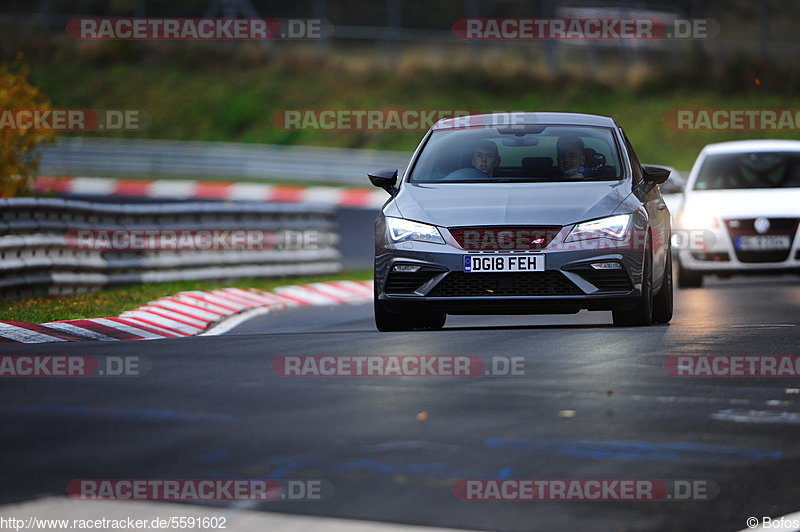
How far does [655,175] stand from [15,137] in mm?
9538

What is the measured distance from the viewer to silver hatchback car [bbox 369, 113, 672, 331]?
1080 centimetres

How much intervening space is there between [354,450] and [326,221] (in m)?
14.9

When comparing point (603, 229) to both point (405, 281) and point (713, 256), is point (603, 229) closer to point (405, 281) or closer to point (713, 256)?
point (405, 281)

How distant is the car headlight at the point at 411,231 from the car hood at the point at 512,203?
46 millimetres

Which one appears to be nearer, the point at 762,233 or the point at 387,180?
the point at 387,180

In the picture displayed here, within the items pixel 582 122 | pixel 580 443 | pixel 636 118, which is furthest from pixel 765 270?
pixel 636 118

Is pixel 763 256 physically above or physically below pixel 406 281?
below

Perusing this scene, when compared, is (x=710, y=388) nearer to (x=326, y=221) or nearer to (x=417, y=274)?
(x=417, y=274)

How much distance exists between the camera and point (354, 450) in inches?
277

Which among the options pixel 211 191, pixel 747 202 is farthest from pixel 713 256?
pixel 211 191

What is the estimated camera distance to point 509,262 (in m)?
10.8

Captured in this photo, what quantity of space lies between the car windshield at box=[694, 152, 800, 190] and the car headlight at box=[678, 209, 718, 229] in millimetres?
706

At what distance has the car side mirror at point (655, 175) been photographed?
12.0 m

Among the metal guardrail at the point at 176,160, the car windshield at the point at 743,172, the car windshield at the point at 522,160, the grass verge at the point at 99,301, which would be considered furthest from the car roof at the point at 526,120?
the metal guardrail at the point at 176,160
